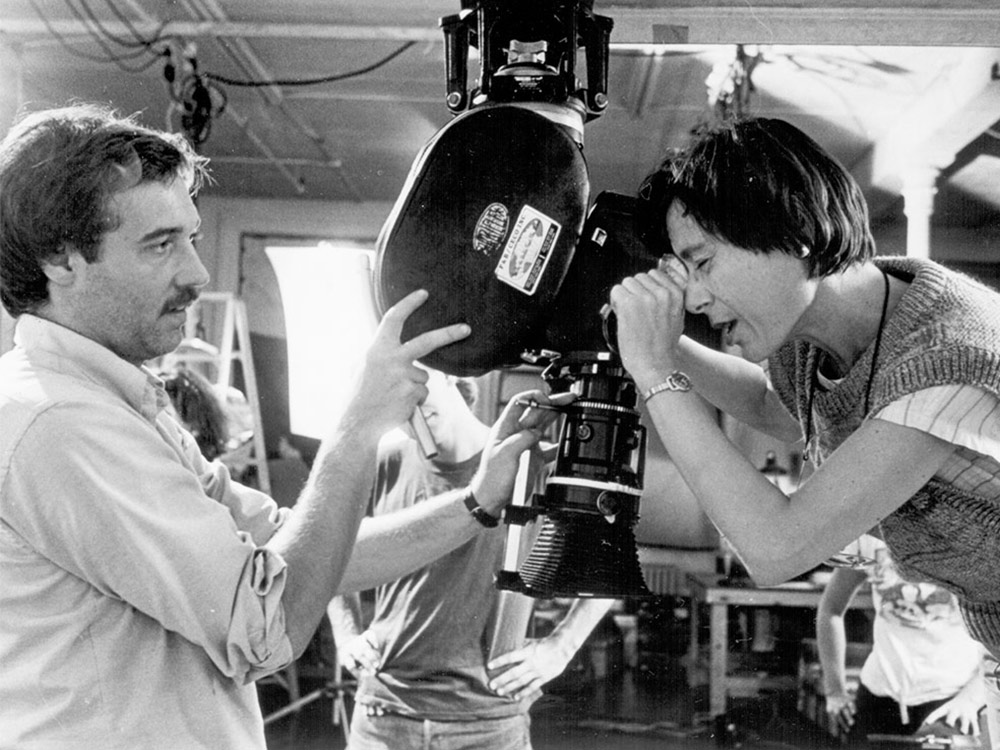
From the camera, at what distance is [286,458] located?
7.14 m

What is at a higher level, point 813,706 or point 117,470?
point 117,470

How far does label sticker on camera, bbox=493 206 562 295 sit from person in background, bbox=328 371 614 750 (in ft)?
3.78

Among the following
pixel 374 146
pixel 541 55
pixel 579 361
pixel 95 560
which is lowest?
pixel 95 560

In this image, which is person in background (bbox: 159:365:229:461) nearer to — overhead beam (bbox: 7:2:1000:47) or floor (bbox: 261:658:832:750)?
overhead beam (bbox: 7:2:1000:47)

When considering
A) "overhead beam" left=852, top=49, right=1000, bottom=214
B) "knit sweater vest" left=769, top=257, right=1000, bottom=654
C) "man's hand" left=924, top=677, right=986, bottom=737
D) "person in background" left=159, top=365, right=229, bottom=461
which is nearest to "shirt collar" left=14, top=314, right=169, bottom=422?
"knit sweater vest" left=769, top=257, right=1000, bottom=654

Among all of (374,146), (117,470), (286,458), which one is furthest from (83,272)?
(286,458)

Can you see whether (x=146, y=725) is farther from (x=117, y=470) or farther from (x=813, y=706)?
(x=813, y=706)

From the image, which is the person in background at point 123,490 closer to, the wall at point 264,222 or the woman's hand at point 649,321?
the woman's hand at point 649,321

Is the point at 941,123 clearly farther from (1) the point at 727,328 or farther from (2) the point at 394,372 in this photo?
(2) the point at 394,372

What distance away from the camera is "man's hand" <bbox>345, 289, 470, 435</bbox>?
3.35 ft

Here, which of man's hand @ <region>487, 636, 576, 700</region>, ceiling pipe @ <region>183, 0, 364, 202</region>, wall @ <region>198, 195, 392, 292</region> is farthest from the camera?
wall @ <region>198, 195, 392, 292</region>

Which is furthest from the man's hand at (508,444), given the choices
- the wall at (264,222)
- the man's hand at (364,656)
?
the wall at (264,222)

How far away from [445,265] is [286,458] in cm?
631

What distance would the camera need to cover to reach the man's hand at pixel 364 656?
85.1 inches
